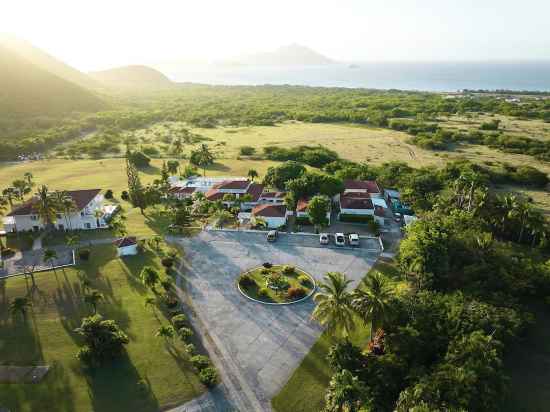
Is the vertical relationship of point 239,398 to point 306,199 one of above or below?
below

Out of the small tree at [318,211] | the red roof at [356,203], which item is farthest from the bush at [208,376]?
the red roof at [356,203]

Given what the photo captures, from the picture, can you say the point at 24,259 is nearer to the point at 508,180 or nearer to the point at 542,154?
the point at 508,180

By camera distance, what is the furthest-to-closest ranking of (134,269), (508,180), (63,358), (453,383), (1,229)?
1. (508,180)
2. (1,229)
3. (134,269)
4. (63,358)
5. (453,383)

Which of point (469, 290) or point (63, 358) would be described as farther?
point (469, 290)

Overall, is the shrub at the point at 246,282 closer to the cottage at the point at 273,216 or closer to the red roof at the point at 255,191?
the cottage at the point at 273,216

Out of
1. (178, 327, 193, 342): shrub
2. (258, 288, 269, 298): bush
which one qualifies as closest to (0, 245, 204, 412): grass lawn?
(178, 327, 193, 342): shrub

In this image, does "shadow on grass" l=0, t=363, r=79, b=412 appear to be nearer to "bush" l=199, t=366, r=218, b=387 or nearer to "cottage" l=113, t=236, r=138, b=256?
"bush" l=199, t=366, r=218, b=387

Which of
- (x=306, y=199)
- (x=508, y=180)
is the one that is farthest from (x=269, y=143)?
(x=508, y=180)
